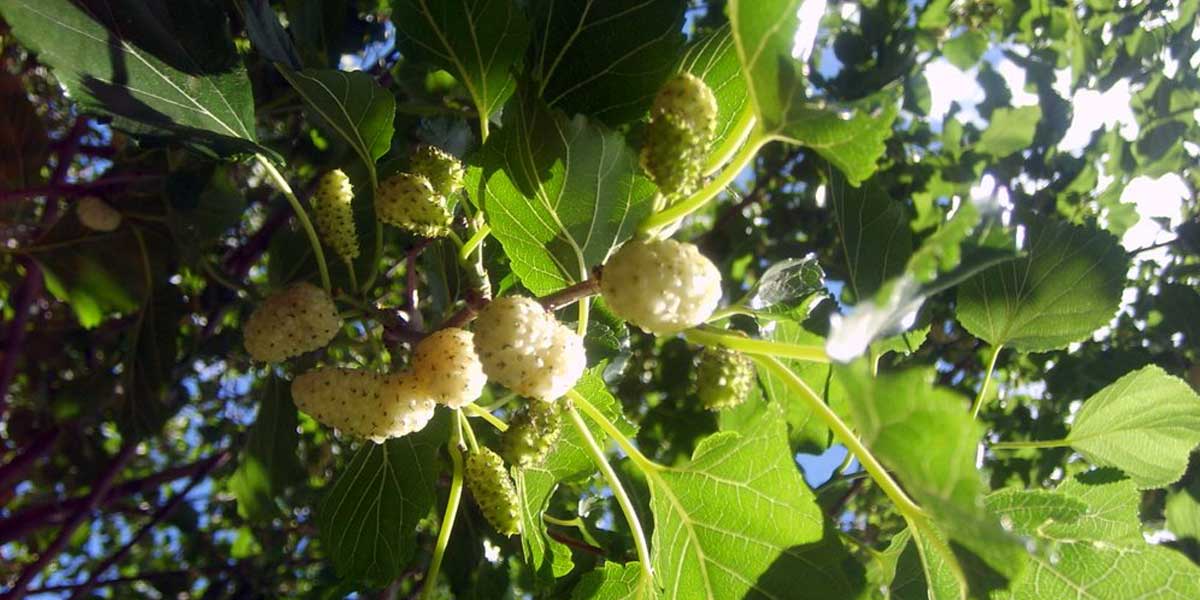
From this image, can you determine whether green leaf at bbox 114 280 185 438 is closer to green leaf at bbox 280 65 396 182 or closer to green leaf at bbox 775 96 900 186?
green leaf at bbox 280 65 396 182

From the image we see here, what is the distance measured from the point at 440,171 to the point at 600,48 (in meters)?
0.21

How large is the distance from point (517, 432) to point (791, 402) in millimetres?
431

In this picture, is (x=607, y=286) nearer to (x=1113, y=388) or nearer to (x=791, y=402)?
→ (x=791, y=402)

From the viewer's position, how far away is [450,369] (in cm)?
70

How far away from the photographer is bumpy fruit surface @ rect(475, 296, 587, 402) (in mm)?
628

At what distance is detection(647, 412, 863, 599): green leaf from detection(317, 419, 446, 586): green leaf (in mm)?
263

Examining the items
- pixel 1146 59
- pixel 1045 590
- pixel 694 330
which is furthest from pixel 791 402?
pixel 1146 59

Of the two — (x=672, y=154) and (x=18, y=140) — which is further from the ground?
(x=672, y=154)

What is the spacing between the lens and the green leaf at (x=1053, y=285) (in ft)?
3.09

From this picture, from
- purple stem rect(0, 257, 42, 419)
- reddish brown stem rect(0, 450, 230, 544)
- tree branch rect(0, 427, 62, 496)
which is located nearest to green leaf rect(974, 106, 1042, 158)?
reddish brown stem rect(0, 450, 230, 544)

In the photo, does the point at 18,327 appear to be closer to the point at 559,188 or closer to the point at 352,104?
the point at 352,104

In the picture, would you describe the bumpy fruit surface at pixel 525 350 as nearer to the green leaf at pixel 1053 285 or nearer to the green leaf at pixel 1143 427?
the green leaf at pixel 1053 285

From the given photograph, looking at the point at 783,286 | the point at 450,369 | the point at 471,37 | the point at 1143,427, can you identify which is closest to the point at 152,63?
the point at 471,37

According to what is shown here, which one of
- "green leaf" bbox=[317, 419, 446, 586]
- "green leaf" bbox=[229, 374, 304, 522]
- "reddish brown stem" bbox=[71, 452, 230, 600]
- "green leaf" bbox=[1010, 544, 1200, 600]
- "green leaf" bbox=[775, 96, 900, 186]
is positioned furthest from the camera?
"reddish brown stem" bbox=[71, 452, 230, 600]
